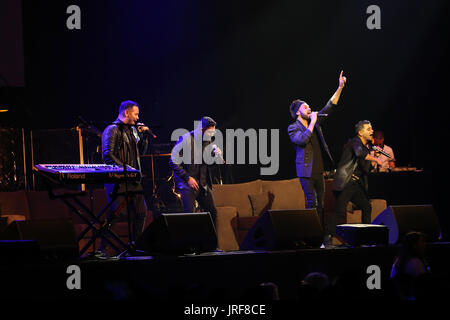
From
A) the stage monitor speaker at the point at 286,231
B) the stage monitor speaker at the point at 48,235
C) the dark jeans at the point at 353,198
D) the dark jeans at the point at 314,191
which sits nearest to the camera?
the stage monitor speaker at the point at 48,235

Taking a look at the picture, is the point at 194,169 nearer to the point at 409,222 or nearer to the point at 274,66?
the point at 409,222

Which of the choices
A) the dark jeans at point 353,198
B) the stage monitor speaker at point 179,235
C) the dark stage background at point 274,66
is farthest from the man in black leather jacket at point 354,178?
the dark stage background at point 274,66

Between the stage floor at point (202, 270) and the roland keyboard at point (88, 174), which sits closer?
the stage floor at point (202, 270)

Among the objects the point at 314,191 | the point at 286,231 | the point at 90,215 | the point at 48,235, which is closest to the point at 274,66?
the point at 314,191

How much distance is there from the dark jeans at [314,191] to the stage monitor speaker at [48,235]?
9.58 ft

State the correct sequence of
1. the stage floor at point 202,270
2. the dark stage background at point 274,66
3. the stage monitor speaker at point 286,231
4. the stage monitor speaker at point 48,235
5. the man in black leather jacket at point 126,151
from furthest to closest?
the dark stage background at point 274,66
the man in black leather jacket at point 126,151
the stage monitor speaker at point 286,231
the stage monitor speaker at point 48,235
the stage floor at point 202,270

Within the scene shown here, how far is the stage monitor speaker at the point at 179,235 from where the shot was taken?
5438mm

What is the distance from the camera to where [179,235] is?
5.46 meters

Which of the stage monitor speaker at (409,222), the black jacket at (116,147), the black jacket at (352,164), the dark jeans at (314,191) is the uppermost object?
the black jacket at (116,147)

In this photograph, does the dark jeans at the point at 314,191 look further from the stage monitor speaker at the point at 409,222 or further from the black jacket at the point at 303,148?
the stage monitor speaker at the point at 409,222

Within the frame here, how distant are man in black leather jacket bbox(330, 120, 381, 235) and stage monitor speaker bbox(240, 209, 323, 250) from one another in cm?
140

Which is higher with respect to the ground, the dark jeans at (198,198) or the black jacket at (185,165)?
the black jacket at (185,165)

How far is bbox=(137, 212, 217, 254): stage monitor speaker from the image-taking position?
544 centimetres

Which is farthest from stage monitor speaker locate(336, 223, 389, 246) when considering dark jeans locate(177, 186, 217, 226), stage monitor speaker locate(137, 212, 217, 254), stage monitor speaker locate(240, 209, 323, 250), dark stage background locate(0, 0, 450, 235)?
dark stage background locate(0, 0, 450, 235)
